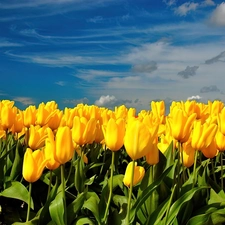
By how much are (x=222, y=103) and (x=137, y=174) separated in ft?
11.1

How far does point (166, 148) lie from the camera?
3760 millimetres

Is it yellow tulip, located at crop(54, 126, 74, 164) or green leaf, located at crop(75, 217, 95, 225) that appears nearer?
yellow tulip, located at crop(54, 126, 74, 164)

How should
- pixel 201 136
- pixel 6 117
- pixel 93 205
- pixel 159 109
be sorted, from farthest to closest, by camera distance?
pixel 159 109
pixel 6 117
pixel 201 136
pixel 93 205

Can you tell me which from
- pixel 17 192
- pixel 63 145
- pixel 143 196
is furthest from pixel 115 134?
pixel 17 192

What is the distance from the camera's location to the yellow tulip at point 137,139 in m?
2.56

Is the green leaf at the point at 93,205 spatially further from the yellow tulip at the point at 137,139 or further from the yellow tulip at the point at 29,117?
the yellow tulip at the point at 29,117

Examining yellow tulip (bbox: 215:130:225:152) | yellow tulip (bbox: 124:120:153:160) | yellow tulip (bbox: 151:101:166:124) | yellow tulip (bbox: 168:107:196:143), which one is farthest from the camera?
yellow tulip (bbox: 151:101:166:124)

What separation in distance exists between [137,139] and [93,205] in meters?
0.72

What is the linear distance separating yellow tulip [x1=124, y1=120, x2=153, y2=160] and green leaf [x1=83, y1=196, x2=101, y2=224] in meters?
0.61

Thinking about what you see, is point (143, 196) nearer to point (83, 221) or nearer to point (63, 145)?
point (83, 221)

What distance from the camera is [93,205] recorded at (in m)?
2.99

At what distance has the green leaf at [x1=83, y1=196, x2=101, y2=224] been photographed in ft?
9.62

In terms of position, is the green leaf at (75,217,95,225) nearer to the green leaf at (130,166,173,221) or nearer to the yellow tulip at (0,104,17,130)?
the green leaf at (130,166,173,221)

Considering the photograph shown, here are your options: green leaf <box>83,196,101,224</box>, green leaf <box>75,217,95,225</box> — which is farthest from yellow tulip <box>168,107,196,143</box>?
green leaf <box>75,217,95,225</box>
